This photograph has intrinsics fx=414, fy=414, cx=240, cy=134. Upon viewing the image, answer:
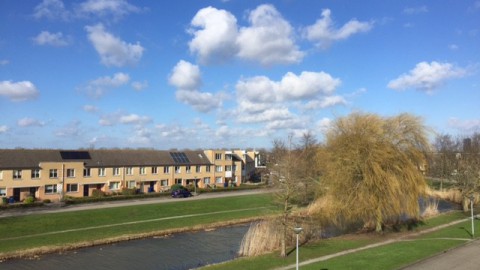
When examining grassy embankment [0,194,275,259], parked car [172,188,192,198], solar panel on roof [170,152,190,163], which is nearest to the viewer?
grassy embankment [0,194,275,259]

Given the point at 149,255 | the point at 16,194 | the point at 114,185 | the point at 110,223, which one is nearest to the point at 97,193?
the point at 114,185

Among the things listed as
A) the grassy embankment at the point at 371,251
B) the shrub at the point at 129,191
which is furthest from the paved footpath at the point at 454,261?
the shrub at the point at 129,191

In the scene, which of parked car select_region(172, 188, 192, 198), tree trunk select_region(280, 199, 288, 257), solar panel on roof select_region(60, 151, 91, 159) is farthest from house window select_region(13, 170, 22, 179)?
tree trunk select_region(280, 199, 288, 257)

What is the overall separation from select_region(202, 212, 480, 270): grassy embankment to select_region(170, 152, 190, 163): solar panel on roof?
46.6m

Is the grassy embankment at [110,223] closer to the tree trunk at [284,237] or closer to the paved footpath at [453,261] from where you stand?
the tree trunk at [284,237]

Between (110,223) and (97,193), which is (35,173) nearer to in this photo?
(97,193)

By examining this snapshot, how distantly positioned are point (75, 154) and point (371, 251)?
A: 4952cm

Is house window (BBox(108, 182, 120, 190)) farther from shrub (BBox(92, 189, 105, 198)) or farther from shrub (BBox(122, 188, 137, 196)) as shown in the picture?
shrub (BBox(92, 189, 105, 198))

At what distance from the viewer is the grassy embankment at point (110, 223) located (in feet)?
101

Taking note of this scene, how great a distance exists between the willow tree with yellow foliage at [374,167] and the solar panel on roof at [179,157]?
44.7m

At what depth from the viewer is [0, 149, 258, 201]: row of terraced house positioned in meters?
54.2

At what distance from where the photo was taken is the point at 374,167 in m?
29.0

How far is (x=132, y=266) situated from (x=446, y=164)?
59216mm

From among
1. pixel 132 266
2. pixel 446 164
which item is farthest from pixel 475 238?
pixel 446 164
